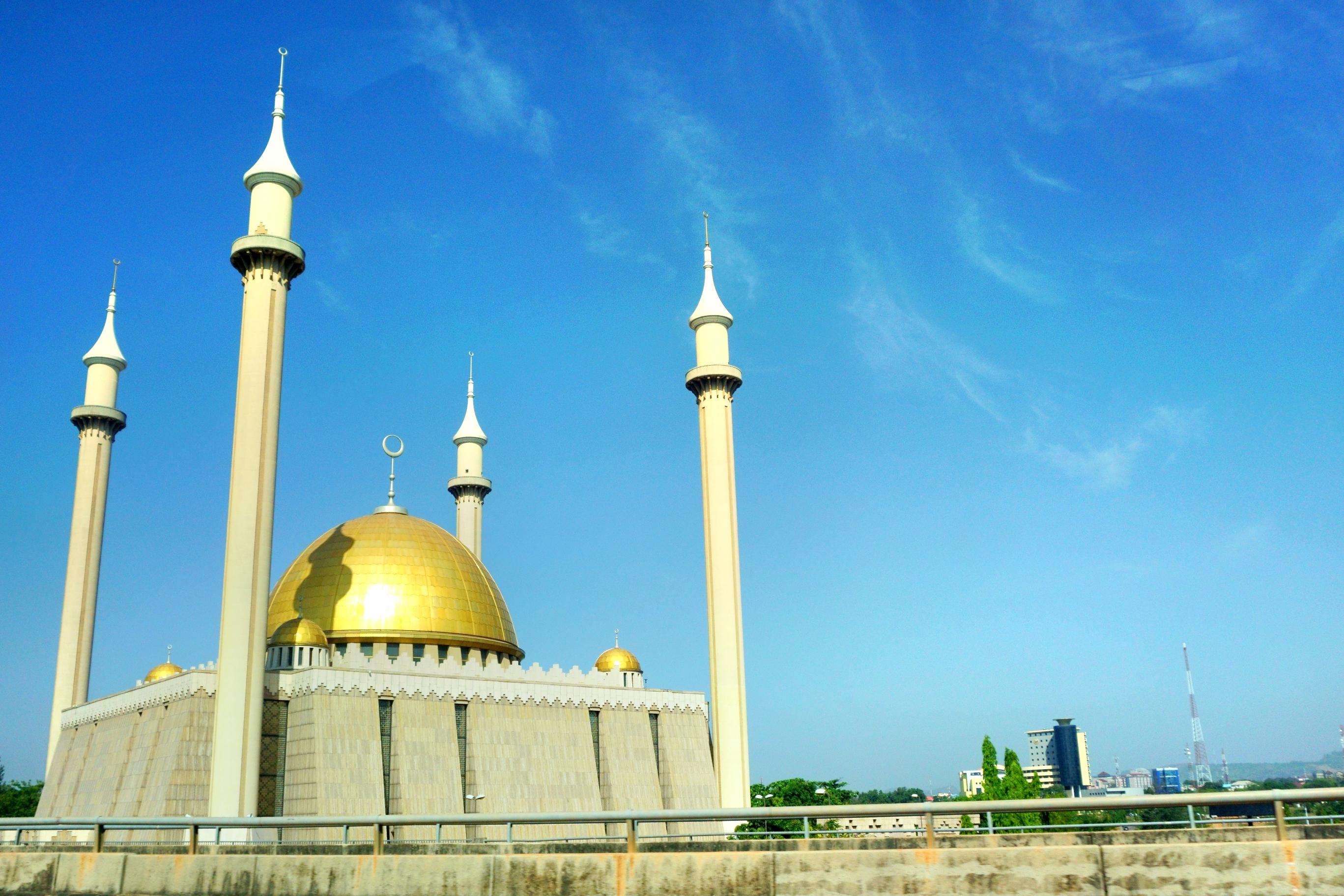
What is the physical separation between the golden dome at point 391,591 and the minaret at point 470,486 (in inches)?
288

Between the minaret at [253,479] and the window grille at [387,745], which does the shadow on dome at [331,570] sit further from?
the minaret at [253,479]

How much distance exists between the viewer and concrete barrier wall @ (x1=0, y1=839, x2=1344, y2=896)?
8.18m

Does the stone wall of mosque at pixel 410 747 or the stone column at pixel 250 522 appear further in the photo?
the stone wall of mosque at pixel 410 747

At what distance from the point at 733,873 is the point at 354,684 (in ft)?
96.5

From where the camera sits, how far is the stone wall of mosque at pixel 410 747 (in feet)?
111

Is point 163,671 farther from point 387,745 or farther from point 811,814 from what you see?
point 811,814

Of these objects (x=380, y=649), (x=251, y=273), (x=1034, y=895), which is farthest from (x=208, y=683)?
(x=1034, y=895)

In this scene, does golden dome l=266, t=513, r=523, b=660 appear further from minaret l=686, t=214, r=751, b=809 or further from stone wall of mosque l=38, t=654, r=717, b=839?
minaret l=686, t=214, r=751, b=809

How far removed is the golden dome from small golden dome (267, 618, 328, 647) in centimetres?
320

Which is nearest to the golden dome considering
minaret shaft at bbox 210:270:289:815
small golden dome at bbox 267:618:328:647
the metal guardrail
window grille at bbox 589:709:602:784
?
small golden dome at bbox 267:618:328:647

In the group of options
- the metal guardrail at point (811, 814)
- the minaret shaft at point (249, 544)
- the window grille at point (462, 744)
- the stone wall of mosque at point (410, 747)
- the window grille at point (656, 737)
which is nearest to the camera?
the metal guardrail at point (811, 814)

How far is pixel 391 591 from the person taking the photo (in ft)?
140

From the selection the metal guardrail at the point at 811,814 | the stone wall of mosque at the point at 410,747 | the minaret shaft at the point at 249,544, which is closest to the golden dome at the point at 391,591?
the stone wall of mosque at the point at 410,747

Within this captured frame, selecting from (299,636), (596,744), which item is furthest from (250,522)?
(596,744)
